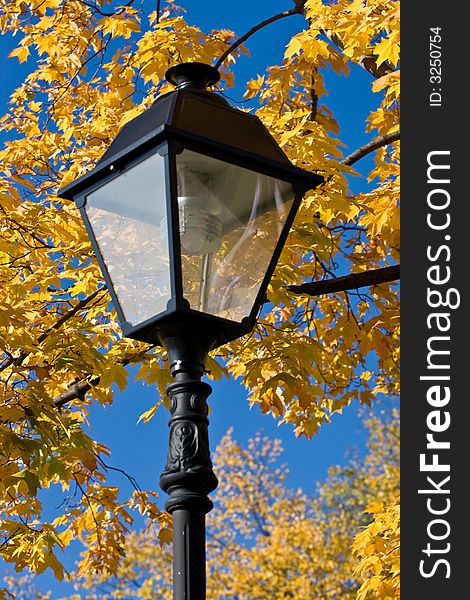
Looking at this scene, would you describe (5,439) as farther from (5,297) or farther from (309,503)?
(309,503)

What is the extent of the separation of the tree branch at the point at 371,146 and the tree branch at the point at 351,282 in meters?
1.38

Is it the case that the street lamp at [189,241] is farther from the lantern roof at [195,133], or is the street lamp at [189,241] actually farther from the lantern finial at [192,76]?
the lantern finial at [192,76]

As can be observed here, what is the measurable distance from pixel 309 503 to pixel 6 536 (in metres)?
16.6

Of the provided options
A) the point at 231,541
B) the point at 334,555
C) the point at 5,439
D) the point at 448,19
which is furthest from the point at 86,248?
the point at 231,541

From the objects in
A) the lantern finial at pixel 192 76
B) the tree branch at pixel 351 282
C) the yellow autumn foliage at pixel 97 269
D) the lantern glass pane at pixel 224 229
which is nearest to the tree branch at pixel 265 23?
the yellow autumn foliage at pixel 97 269

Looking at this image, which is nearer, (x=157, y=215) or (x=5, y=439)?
(x=157, y=215)

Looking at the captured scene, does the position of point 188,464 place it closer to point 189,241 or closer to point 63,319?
point 189,241

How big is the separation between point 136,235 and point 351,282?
3497mm

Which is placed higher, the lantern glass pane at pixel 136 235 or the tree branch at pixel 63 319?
the tree branch at pixel 63 319

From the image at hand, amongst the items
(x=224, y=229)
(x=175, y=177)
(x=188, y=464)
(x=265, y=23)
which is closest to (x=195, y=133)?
(x=175, y=177)

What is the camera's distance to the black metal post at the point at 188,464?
293 centimetres

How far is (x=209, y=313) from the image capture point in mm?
3150

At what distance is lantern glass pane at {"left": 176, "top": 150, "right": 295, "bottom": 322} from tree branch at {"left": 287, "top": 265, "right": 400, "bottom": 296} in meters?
3.21

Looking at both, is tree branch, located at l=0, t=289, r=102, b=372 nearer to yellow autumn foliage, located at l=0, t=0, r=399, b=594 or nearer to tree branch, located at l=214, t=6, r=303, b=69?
yellow autumn foliage, located at l=0, t=0, r=399, b=594
